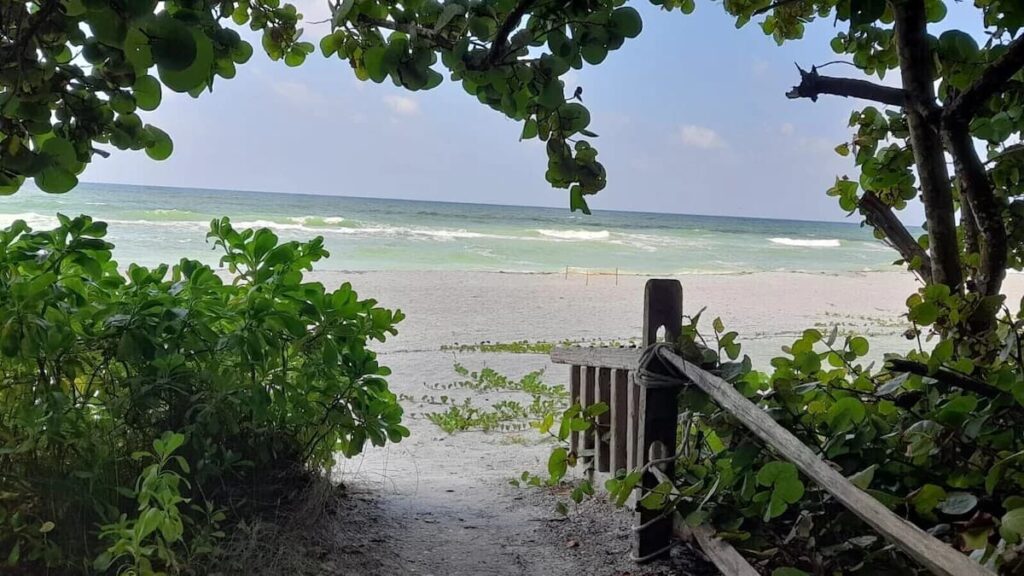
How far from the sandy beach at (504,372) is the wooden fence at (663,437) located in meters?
0.31

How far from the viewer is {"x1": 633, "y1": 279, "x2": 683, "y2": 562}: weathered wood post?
2.51 metres

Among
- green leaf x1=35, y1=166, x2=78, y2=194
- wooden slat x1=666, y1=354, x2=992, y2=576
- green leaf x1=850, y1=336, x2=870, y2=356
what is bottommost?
wooden slat x1=666, y1=354, x2=992, y2=576

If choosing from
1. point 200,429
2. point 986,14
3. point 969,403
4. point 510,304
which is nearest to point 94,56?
point 200,429

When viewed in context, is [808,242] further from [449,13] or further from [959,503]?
[449,13]

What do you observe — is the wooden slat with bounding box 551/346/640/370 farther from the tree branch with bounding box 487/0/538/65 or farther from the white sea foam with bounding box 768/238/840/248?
the white sea foam with bounding box 768/238/840/248

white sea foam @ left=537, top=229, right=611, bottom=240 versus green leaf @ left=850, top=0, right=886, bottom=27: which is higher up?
green leaf @ left=850, top=0, right=886, bottom=27

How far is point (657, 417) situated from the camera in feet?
8.33

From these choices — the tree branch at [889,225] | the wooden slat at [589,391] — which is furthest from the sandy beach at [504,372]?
the tree branch at [889,225]

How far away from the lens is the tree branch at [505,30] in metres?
1.02

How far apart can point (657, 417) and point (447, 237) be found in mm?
29179

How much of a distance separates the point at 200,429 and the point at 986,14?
3.02 meters

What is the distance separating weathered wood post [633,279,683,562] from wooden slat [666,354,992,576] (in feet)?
0.75

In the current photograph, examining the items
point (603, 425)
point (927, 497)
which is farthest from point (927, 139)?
point (603, 425)

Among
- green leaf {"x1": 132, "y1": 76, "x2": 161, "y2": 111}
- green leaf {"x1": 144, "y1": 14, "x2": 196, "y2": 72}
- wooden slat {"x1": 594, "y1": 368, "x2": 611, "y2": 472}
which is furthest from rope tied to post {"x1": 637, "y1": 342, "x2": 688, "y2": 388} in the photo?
green leaf {"x1": 144, "y1": 14, "x2": 196, "y2": 72}
